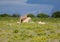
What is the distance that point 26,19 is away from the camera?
36000 mm

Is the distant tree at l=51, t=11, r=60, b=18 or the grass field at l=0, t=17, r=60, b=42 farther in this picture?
the distant tree at l=51, t=11, r=60, b=18

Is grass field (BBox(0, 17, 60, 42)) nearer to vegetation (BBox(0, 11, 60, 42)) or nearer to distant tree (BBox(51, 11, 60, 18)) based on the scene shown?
vegetation (BBox(0, 11, 60, 42))

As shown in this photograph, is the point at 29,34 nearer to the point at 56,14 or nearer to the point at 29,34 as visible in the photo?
the point at 29,34

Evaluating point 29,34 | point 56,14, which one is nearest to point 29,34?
point 29,34

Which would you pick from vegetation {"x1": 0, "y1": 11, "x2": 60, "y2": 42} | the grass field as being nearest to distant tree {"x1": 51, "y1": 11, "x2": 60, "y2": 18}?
vegetation {"x1": 0, "y1": 11, "x2": 60, "y2": 42}

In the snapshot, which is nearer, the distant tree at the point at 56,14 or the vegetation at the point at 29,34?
the vegetation at the point at 29,34

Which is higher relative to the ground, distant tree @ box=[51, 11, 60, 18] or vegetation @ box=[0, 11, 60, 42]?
vegetation @ box=[0, 11, 60, 42]

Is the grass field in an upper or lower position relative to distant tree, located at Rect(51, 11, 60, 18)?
upper

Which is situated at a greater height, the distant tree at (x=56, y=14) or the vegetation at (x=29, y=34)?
the vegetation at (x=29, y=34)

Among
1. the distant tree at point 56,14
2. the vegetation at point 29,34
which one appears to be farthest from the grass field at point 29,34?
the distant tree at point 56,14

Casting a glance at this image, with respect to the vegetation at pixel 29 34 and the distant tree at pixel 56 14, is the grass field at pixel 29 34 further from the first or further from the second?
the distant tree at pixel 56 14

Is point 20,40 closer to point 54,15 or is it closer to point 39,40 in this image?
point 39,40

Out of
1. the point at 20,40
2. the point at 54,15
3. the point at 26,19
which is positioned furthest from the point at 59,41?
the point at 54,15

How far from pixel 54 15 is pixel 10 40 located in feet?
188
